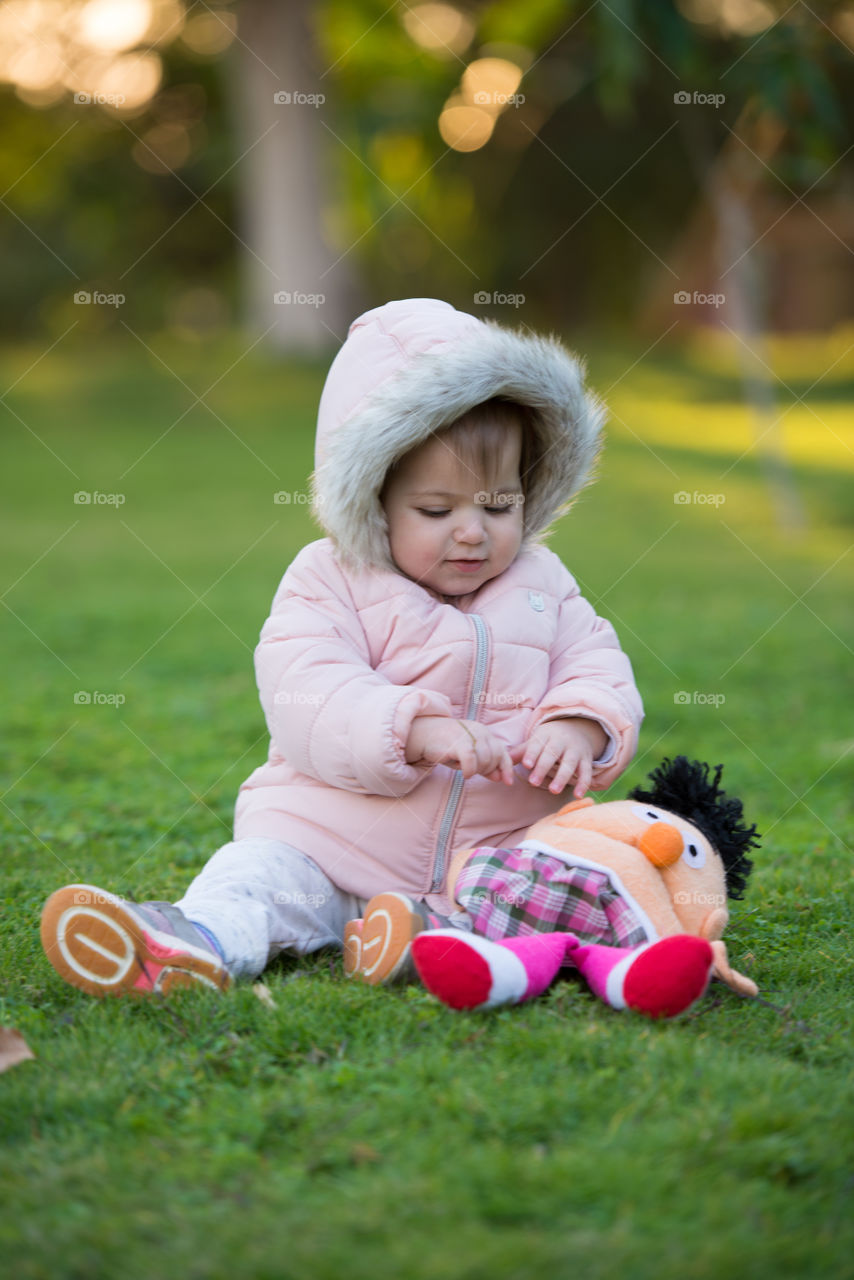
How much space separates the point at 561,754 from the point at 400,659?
0.37m

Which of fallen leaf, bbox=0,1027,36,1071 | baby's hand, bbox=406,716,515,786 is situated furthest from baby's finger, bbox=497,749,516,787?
fallen leaf, bbox=0,1027,36,1071

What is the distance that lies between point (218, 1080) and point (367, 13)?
15.3 metres

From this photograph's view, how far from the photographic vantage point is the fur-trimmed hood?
101 inches

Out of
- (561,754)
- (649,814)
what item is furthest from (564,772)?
(649,814)

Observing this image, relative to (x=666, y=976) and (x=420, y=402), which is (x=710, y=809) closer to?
(x=666, y=976)

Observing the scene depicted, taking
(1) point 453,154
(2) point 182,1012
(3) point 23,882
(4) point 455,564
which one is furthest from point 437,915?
(1) point 453,154

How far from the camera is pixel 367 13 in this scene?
1504 cm

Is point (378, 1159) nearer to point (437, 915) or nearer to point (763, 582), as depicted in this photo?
point (437, 915)

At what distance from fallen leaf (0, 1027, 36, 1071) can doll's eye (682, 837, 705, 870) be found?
1.18 m

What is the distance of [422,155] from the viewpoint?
495 inches

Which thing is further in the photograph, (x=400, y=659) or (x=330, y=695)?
(x=400, y=659)

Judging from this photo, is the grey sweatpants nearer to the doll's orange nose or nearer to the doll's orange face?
the doll's orange face

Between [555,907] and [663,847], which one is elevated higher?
[663,847]

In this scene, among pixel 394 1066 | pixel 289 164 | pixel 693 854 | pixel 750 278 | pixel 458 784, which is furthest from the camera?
pixel 289 164
